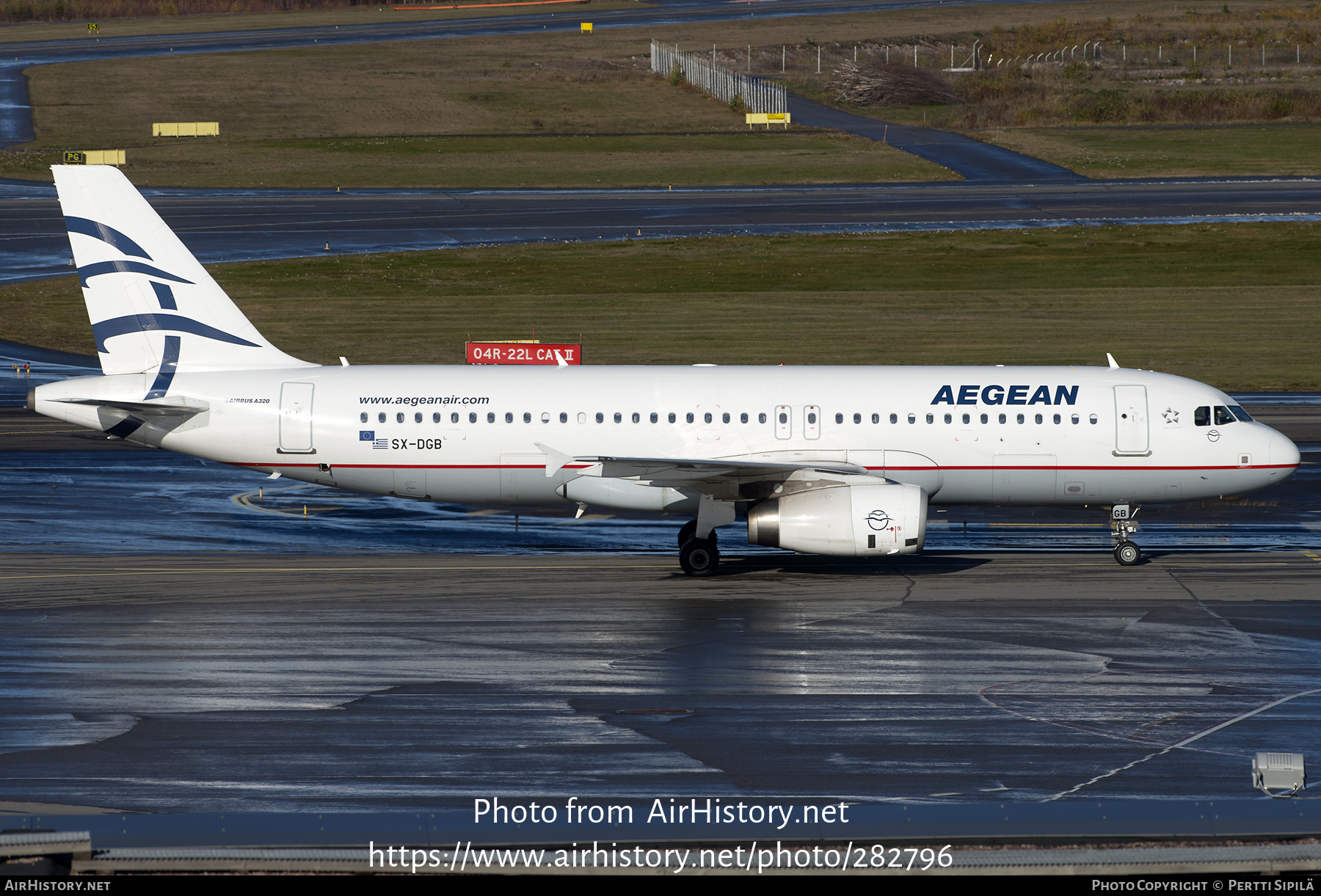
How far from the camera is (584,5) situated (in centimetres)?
17825

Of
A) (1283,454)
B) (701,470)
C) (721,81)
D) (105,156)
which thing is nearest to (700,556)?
(701,470)

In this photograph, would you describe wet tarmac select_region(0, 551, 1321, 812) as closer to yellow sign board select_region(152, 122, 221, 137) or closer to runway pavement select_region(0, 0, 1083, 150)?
yellow sign board select_region(152, 122, 221, 137)

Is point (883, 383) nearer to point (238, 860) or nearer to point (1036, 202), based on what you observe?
point (238, 860)

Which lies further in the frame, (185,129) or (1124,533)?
(185,129)

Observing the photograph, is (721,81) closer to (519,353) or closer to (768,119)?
(768,119)

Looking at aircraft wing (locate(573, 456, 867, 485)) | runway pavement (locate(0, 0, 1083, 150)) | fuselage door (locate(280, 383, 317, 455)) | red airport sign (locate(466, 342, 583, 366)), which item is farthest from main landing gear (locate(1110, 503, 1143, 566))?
runway pavement (locate(0, 0, 1083, 150))

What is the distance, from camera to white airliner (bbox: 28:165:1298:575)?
2966cm

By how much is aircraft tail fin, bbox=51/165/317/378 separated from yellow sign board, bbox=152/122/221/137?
261 feet

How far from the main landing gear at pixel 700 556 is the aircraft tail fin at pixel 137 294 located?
10352mm

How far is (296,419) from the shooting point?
97.1ft

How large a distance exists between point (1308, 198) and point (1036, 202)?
1563cm

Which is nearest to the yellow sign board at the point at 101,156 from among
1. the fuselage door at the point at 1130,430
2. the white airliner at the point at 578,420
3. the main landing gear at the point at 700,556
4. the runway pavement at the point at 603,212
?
the runway pavement at the point at 603,212

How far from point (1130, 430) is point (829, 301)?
31.3m

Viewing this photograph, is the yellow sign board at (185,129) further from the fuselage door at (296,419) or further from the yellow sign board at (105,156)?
the fuselage door at (296,419)
